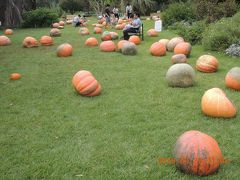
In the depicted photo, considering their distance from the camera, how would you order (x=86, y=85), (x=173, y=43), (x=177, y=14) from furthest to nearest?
(x=177, y=14) < (x=173, y=43) < (x=86, y=85)

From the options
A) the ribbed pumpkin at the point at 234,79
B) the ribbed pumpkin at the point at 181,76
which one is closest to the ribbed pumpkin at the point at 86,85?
the ribbed pumpkin at the point at 181,76

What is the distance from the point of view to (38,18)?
26.5 m

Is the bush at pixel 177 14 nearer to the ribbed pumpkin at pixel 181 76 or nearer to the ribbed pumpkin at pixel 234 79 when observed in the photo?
the ribbed pumpkin at pixel 181 76

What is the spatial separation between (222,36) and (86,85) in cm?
691

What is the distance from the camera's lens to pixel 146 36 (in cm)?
1858

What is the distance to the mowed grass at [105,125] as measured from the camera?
15.6 ft

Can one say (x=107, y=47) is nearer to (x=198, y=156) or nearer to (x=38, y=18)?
(x=198, y=156)

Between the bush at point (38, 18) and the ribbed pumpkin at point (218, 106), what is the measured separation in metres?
22.0

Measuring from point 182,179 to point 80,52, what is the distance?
10.3 metres

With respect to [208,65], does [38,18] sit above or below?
below

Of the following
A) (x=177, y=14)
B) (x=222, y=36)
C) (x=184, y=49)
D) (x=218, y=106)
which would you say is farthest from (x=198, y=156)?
(x=177, y=14)

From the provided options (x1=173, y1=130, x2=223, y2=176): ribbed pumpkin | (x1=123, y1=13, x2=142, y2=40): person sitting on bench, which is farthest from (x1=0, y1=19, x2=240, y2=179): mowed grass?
(x1=123, y1=13, x2=142, y2=40): person sitting on bench

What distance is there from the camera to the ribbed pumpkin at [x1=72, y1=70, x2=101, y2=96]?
7746mm

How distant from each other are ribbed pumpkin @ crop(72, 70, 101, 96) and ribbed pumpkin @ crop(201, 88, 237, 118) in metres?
A: 2.45
